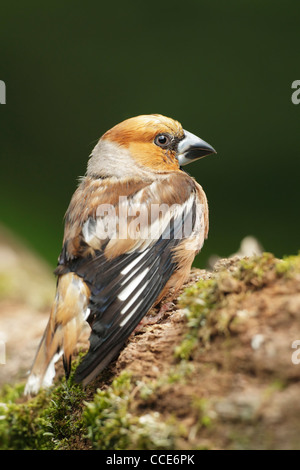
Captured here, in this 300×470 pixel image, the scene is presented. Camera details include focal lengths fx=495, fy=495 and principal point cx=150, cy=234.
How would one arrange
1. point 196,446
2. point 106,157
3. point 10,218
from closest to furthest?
point 196,446
point 106,157
point 10,218

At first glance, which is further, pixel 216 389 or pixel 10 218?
pixel 10 218

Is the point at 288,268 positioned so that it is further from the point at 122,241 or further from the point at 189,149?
the point at 189,149

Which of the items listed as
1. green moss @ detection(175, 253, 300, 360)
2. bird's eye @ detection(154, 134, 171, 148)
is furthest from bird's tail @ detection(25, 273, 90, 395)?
bird's eye @ detection(154, 134, 171, 148)

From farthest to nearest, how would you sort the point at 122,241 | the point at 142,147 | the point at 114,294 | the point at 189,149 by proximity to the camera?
the point at 189,149 → the point at 142,147 → the point at 122,241 → the point at 114,294

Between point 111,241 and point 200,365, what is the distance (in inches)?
38.6

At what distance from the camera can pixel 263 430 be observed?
1.37 metres

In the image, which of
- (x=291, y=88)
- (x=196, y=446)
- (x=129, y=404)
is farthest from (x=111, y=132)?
(x=291, y=88)

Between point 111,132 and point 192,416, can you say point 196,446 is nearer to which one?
point 192,416

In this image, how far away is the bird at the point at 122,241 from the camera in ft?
7.32

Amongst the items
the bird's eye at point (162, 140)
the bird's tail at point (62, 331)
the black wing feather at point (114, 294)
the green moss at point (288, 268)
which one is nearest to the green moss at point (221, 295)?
the green moss at point (288, 268)

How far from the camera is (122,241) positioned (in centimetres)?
247

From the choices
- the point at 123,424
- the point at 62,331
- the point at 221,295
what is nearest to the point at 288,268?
the point at 221,295

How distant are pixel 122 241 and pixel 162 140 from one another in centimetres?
104

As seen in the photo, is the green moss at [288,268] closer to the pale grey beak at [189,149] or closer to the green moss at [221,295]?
the green moss at [221,295]
